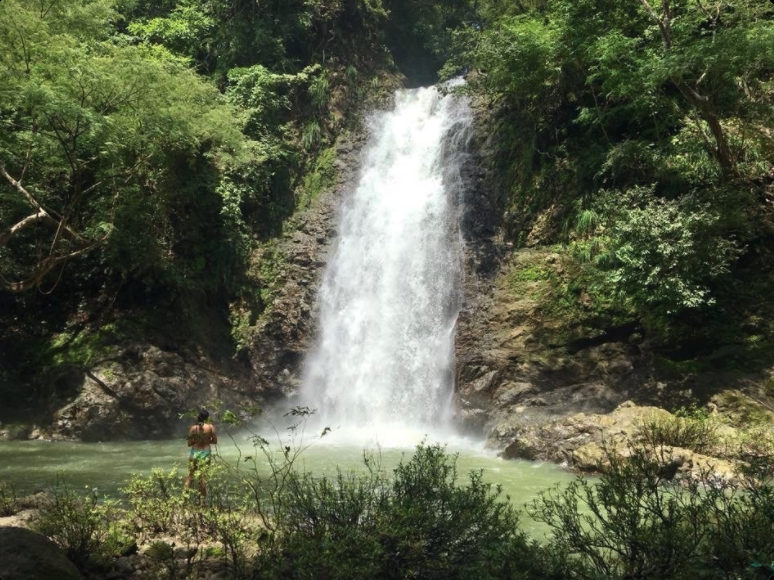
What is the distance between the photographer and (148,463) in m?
11.6

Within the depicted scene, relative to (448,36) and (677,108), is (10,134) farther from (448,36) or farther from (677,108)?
(448,36)

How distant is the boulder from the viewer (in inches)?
159

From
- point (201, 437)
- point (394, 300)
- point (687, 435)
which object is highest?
point (394, 300)

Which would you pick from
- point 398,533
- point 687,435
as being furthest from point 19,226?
point 687,435

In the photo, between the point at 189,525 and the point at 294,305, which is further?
the point at 294,305

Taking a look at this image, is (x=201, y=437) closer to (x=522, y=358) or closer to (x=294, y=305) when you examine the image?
(x=522, y=358)

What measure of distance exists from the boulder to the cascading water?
34.7 ft

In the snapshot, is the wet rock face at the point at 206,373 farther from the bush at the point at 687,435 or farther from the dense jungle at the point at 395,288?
the bush at the point at 687,435

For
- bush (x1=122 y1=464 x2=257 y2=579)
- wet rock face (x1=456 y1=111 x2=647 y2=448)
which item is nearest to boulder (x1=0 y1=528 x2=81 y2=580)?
bush (x1=122 y1=464 x2=257 y2=579)

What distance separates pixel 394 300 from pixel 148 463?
931 centimetres

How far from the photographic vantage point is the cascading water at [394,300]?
16.7 m

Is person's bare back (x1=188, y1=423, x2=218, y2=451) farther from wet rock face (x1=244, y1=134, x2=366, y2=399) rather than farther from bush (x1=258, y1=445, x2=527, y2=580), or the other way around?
wet rock face (x1=244, y1=134, x2=366, y2=399)

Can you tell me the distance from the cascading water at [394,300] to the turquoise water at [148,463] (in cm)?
283

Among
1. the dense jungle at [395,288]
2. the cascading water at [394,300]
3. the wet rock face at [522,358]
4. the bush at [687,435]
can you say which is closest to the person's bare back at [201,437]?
the dense jungle at [395,288]
